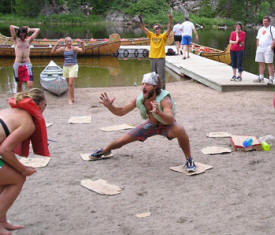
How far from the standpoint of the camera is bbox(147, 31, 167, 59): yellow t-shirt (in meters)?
10.2

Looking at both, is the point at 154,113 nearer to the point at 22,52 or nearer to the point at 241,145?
the point at 241,145

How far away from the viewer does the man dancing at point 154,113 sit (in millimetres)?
4723

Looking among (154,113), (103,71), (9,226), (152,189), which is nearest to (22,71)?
(154,113)

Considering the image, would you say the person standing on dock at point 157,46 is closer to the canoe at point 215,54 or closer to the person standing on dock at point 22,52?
the person standing on dock at point 22,52

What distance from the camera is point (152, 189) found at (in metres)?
4.62

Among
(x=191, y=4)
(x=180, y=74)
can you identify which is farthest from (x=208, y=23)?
(x=180, y=74)

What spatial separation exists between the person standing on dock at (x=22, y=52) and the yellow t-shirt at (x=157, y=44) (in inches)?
116

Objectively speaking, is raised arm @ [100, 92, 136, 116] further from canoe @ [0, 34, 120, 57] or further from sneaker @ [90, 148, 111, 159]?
canoe @ [0, 34, 120, 57]

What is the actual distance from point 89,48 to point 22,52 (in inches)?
599

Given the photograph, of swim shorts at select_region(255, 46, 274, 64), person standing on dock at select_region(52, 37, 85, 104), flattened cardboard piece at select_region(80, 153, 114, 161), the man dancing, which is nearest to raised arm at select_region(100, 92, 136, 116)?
the man dancing

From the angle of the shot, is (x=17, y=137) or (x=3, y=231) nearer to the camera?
(x=17, y=137)

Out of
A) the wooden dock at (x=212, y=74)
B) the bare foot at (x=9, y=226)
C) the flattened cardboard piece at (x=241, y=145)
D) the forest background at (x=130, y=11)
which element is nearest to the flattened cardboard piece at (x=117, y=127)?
the flattened cardboard piece at (x=241, y=145)

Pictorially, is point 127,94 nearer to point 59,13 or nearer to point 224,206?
point 224,206

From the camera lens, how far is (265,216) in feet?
12.5
